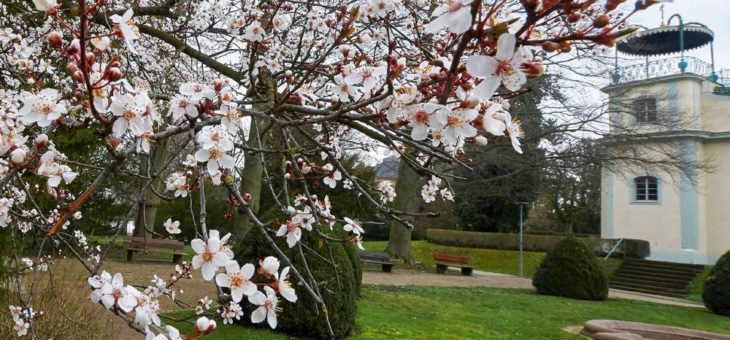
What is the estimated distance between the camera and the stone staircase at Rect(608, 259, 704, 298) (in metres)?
15.1

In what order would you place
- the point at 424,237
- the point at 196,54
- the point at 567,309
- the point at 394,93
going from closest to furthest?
the point at 394,93
the point at 196,54
the point at 567,309
the point at 424,237

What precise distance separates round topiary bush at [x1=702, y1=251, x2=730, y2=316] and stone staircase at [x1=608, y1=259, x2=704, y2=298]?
11.3 ft

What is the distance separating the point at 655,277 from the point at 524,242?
5.19 metres

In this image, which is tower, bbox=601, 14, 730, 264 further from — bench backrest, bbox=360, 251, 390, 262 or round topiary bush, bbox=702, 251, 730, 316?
bench backrest, bbox=360, 251, 390, 262

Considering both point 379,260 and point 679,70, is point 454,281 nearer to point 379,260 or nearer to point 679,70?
point 379,260

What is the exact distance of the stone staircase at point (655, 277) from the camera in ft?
49.5

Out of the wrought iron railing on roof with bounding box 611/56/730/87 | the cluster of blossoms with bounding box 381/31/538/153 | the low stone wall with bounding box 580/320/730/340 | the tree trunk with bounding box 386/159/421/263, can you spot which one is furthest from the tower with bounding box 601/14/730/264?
the cluster of blossoms with bounding box 381/31/538/153

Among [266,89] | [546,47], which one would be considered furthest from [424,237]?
[546,47]

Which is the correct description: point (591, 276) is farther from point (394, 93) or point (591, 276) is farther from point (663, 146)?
point (394, 93)

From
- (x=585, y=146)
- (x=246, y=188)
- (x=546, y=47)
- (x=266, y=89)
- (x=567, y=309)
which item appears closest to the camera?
(x=546, y=47)

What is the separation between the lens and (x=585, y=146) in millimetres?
13984

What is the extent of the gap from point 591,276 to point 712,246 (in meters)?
8.79

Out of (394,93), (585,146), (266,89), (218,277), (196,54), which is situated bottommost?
(218,277)

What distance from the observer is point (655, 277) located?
16031 mm
